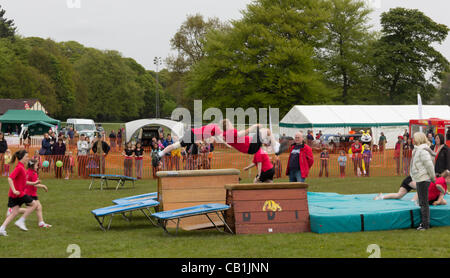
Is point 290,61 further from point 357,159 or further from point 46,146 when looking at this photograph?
point 46,146

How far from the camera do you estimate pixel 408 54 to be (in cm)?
5441

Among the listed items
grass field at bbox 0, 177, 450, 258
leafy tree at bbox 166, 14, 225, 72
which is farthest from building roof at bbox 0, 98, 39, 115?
grass field at bbox 0, 177, 450, 258

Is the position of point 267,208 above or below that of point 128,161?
below

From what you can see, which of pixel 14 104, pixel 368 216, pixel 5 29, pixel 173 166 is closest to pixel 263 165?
pixel 368 216

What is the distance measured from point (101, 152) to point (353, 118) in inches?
867

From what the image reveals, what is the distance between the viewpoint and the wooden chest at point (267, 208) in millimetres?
8867

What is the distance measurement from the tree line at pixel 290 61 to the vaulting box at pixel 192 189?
34894 millimetres

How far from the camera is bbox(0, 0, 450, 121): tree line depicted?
45.2 metres

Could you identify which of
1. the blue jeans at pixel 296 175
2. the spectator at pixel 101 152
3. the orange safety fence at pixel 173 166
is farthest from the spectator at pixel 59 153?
the blue jeans at pixel 296 175
